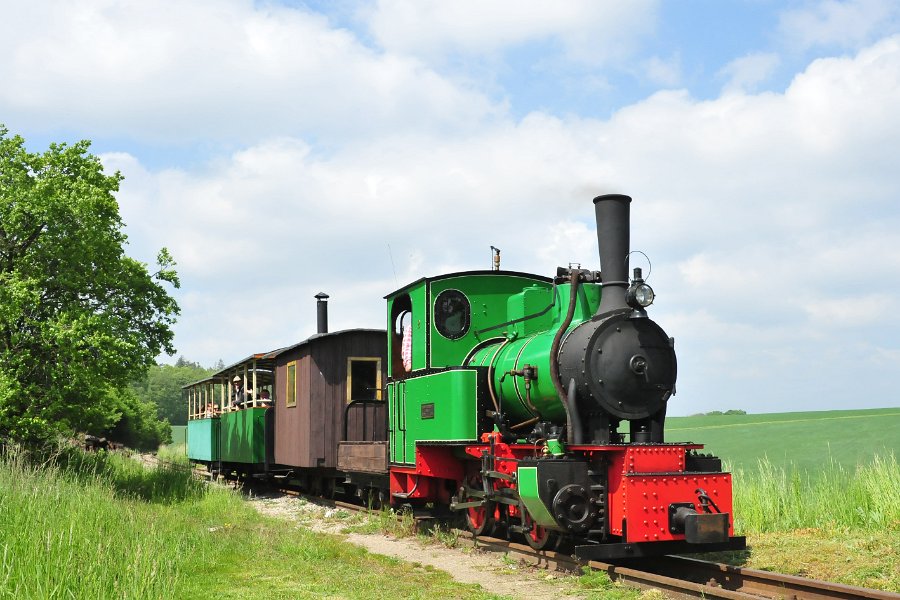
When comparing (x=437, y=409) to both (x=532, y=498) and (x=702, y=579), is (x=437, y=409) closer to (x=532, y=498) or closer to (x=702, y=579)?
(x=532, y=498)

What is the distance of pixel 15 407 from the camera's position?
1508cm

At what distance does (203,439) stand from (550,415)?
18.3 metres

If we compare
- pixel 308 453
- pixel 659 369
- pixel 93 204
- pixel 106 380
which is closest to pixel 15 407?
pixel 106 380

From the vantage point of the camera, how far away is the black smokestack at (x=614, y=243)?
327 inches

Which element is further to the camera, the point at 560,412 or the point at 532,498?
the point at 560,412

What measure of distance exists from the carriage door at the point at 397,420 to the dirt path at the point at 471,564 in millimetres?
1046

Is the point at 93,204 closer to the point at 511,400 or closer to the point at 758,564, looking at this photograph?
the point at 511,400

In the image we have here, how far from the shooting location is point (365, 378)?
15891 mm

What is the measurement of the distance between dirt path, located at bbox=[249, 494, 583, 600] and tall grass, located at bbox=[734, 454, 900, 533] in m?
3.50

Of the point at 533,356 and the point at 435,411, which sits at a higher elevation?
the point at 533,356

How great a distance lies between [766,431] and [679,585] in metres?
26.1

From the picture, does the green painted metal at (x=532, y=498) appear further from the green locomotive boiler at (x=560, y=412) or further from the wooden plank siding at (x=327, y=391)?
the wooden plank siding at (x=327, y=391)

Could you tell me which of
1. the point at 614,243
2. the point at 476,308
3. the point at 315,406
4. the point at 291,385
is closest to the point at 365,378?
the point at 315,406

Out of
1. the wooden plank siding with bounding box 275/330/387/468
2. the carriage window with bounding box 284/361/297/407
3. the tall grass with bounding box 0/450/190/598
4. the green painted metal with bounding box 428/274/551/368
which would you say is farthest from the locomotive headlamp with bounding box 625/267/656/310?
the carriage window with bounding box 284/361/297/407
